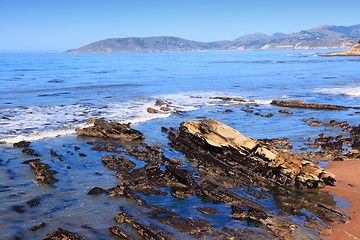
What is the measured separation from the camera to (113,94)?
1845 inches

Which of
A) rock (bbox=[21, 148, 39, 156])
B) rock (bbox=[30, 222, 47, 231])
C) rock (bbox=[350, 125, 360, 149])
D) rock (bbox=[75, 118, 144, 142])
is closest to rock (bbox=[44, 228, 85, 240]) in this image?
rock (bbox=[30, 222, 47, 231])

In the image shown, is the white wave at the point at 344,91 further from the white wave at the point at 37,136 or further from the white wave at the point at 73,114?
the white wave at the point at 37,136

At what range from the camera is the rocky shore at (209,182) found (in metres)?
11.7

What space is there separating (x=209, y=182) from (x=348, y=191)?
5856mm

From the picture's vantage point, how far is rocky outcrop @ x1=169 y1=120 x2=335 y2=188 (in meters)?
16.0

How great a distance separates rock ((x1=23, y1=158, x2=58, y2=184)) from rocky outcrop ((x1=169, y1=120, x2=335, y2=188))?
6.87 metres

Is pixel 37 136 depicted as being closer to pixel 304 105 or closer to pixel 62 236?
pixel 62 236

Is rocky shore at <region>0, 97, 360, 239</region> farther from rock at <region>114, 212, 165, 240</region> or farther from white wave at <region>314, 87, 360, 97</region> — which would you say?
white wave at <region>314, 87, 360, 97</region>

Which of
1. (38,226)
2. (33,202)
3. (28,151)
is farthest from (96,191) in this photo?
(28,151)

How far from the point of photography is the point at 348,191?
49.8 feet

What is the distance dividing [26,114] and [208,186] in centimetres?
2206

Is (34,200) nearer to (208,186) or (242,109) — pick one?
(208,186)

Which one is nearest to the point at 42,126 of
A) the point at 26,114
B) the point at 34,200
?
the point at 26,114

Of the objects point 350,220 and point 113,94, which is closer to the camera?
point 350,220
